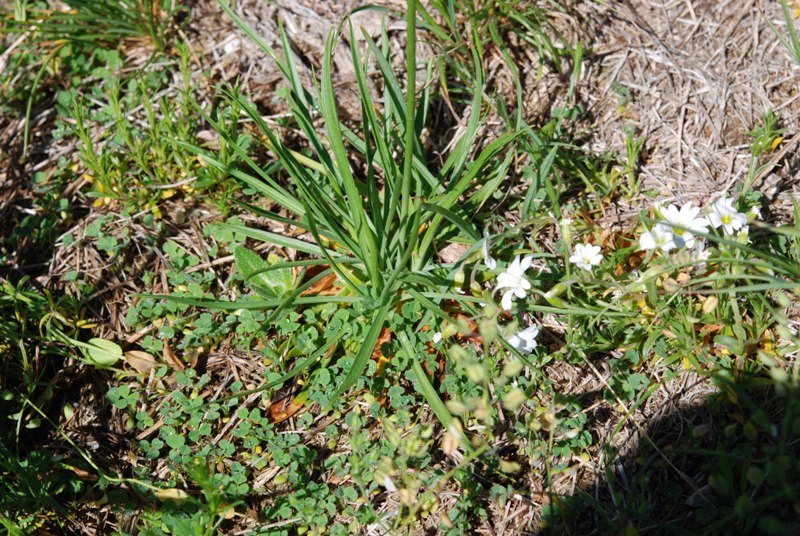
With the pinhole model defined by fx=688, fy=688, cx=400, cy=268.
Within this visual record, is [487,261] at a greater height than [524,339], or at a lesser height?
greater

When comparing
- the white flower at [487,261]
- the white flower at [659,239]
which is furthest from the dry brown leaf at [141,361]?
the white flower at [659,239]

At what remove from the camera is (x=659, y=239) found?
1.96 m

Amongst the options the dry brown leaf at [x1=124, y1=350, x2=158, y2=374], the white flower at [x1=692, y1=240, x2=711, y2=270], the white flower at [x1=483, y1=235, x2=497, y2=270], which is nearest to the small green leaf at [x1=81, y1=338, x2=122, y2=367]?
the dry brown leaf at [x1=124, y1=350, x2=158, y2=374]

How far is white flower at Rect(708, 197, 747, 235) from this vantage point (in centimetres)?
196

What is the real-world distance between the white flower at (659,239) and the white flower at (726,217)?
142 mm

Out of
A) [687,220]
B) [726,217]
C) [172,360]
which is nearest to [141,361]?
[172,360]

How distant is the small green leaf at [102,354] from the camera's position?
2.38m

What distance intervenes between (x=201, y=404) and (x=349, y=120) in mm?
1253

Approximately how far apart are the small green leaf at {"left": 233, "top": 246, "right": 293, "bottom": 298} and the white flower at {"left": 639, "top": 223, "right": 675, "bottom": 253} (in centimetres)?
119

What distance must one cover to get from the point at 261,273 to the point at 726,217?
4.95 feet

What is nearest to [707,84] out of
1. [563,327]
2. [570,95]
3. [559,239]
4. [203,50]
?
[570,95]

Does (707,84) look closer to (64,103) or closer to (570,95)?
(570,95)

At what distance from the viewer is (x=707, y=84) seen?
262cm

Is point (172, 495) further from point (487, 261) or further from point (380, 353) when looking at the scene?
point (487, 261)
